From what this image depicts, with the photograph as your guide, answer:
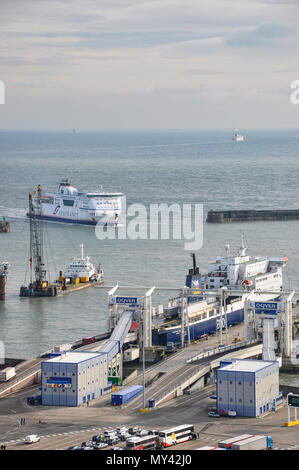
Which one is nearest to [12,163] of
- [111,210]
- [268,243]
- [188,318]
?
[111,210]

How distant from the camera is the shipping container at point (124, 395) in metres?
29.4

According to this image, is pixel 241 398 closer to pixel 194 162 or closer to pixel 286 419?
pixel 286 419

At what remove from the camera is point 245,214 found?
7206cm

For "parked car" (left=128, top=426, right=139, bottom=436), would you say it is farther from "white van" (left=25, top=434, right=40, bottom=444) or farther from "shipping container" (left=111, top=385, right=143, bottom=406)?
"shipping container" (left=111, top=385, right=143, bottom=406)

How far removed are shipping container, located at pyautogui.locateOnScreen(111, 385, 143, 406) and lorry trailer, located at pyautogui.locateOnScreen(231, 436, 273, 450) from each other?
557cm

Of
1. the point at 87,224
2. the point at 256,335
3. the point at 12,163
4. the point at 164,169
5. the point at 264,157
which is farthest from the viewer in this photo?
the point at 264,157

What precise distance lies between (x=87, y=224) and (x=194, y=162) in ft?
253

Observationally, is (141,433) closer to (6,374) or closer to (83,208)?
(6,374)

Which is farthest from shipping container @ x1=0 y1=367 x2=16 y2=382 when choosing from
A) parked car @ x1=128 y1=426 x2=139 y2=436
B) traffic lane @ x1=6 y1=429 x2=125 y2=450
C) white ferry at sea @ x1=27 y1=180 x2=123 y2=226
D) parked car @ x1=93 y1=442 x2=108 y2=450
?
white ferry at sea @ x1=27 y1=180 x2=123 y2=226

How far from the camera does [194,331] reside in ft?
128

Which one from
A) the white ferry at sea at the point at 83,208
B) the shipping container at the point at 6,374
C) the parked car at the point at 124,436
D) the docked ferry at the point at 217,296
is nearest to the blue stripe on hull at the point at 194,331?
the docked ferry at the point at 217,296

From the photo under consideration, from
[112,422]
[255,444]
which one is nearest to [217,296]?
[112,422]

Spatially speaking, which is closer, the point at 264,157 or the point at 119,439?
the point at 119,439
